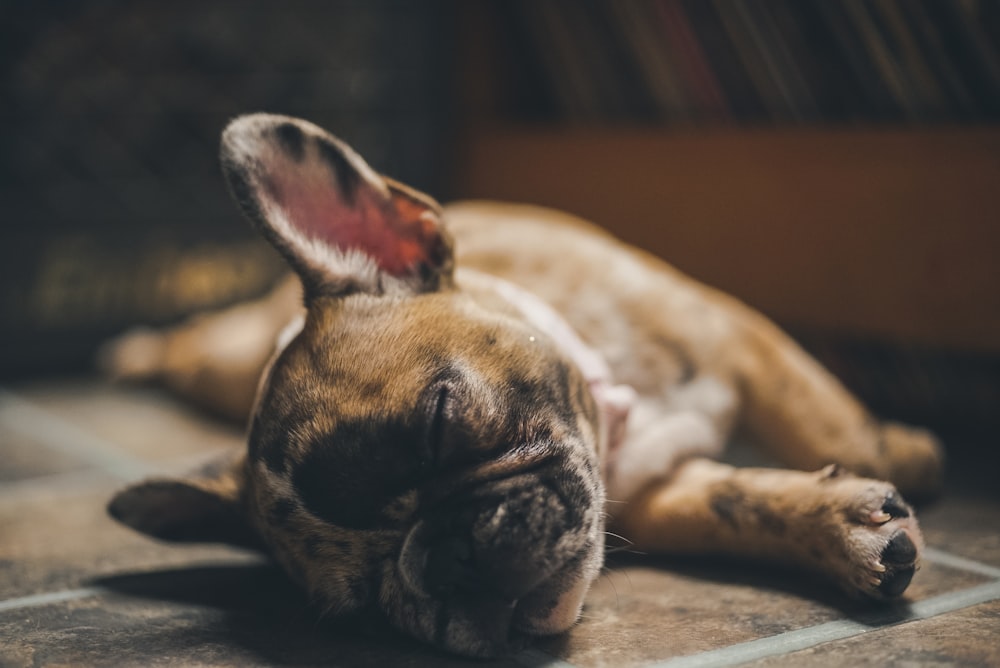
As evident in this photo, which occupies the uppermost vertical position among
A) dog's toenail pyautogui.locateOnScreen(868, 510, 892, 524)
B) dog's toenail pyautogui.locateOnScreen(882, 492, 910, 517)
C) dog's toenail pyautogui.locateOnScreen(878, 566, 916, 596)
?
dog's toenail pyautogui.locateOnScreen(882, 492, 910, 517)

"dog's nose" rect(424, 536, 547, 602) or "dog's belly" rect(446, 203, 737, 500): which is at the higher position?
"dog's belly" rect(446, 203, 737, 500)

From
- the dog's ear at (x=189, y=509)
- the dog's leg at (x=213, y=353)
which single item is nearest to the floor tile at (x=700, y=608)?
the dog's ear at (x=189, y=509)

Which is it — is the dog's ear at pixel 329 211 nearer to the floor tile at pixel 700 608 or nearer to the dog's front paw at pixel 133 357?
the floor tile at pixel 700 608

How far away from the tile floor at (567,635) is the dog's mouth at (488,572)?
0.15 feet

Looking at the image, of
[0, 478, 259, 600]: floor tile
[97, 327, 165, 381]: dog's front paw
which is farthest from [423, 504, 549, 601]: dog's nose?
[97, 327, 165, 381]: dog's front paw

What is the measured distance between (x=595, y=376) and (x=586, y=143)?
1.80m

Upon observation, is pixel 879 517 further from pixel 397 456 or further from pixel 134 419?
pixel 134 419

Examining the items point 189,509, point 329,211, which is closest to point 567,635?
point 189,509

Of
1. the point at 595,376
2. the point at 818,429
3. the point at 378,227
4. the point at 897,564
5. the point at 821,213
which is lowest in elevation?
the point at 897,564

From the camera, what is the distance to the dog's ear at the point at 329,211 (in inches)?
68.1

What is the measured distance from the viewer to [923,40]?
2.50 m

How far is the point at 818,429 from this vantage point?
218 centimetres

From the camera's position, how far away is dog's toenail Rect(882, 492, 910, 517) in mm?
1628

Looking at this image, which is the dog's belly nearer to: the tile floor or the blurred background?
the tile floor
